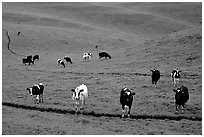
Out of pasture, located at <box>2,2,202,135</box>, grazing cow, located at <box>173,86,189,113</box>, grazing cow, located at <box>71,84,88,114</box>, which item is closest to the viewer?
pasture, located at <box>2,2,202,135</box>

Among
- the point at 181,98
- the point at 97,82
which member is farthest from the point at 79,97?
the point at 97,82

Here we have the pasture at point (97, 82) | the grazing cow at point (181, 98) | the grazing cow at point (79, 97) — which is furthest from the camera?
the grazing cow at point (79, 97)

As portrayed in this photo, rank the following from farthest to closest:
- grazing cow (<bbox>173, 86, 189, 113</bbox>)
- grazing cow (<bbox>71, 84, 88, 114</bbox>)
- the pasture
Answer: grazing cow (<bbox>71, 84, 88, 114</bbox>), grazing cow (<bbox>173, 86, 189, 113</bbox>), the pasture

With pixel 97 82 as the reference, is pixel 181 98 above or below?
below

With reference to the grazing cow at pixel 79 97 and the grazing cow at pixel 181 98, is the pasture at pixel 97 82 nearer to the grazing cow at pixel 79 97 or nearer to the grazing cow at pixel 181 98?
the grazing cow at pixel 79 97

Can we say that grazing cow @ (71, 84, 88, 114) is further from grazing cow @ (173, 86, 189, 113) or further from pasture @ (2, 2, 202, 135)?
grazing cow @ (173, 86, 189, 113)

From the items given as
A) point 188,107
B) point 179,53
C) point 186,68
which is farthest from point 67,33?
point 188,107

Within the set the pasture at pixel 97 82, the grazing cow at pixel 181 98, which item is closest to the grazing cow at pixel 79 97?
the pasture at pixel 97 82

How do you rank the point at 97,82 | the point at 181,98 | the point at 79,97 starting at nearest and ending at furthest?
1. the point at 181,98
2. the point at 79,97
3. the point at 97,82

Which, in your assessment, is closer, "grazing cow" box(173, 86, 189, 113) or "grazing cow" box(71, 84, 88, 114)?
"grazing cow" box(173, 86, 189, 113)

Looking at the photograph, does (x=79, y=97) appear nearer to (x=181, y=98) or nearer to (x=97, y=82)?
(x=181, y=98)

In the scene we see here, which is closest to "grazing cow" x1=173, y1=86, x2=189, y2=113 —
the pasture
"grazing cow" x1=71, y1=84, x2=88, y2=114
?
the pasture

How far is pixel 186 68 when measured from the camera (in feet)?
119

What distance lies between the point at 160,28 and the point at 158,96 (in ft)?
248
